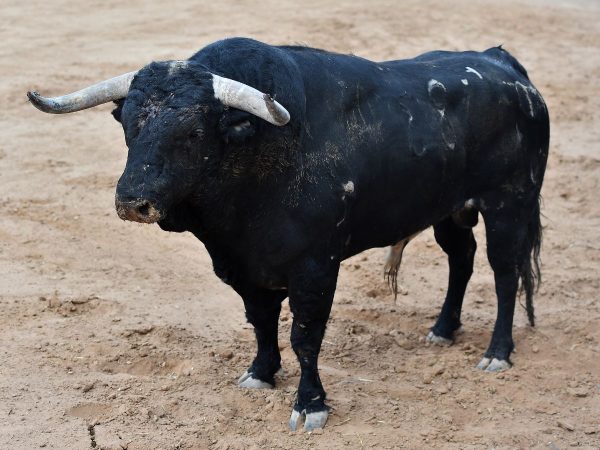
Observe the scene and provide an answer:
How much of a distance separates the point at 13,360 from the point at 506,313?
315 cm

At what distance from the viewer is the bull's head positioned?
4473 millimetres

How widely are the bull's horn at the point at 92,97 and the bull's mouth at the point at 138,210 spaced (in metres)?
0.64

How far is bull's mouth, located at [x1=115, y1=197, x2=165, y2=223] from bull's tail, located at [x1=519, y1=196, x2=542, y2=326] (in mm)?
2968

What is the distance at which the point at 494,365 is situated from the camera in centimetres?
639

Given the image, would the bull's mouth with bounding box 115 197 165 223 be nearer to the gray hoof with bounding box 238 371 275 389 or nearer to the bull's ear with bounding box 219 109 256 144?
the bull's ear with bounding box 219 109 256 144

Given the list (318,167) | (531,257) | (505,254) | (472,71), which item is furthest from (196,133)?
(531,257)

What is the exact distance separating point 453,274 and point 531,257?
1.99ft

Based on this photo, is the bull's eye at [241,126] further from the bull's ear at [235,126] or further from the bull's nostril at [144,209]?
the bull's nostril at [144,209]

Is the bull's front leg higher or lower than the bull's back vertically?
lower

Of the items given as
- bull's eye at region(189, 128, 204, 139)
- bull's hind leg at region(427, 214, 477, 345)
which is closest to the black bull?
bull's eye at region(189, 128, 204, 139)

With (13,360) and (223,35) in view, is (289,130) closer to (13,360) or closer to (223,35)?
(13,360)

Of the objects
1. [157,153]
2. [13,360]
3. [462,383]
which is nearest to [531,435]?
[462,383]

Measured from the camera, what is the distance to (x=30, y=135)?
9.98 metres

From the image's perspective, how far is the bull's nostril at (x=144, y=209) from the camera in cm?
445
